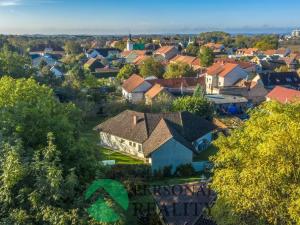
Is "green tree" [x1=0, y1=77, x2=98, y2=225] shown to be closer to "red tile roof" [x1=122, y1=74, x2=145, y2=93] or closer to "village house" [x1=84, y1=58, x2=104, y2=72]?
"red tile roof" [x1=122, y1=74, x2=145, y2=93]

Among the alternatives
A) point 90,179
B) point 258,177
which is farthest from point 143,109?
point 258,177

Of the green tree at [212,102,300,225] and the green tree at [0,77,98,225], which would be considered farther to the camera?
the green tree at [212,102,300,225]

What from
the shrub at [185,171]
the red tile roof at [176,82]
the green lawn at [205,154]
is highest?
the red tile roof at [176,82]

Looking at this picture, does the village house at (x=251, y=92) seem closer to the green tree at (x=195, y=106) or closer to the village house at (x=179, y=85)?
the village house at (x=179, y=85)

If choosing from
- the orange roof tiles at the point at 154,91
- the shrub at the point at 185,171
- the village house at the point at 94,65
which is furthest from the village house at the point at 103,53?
the shrub at the point at 185,171

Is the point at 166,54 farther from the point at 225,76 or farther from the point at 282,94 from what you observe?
the point at 282,94

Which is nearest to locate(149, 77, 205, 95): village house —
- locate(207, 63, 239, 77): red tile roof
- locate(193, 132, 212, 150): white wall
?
locate(207, 63, 239, 77): red tile roof

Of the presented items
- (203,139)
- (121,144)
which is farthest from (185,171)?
(121,144)
